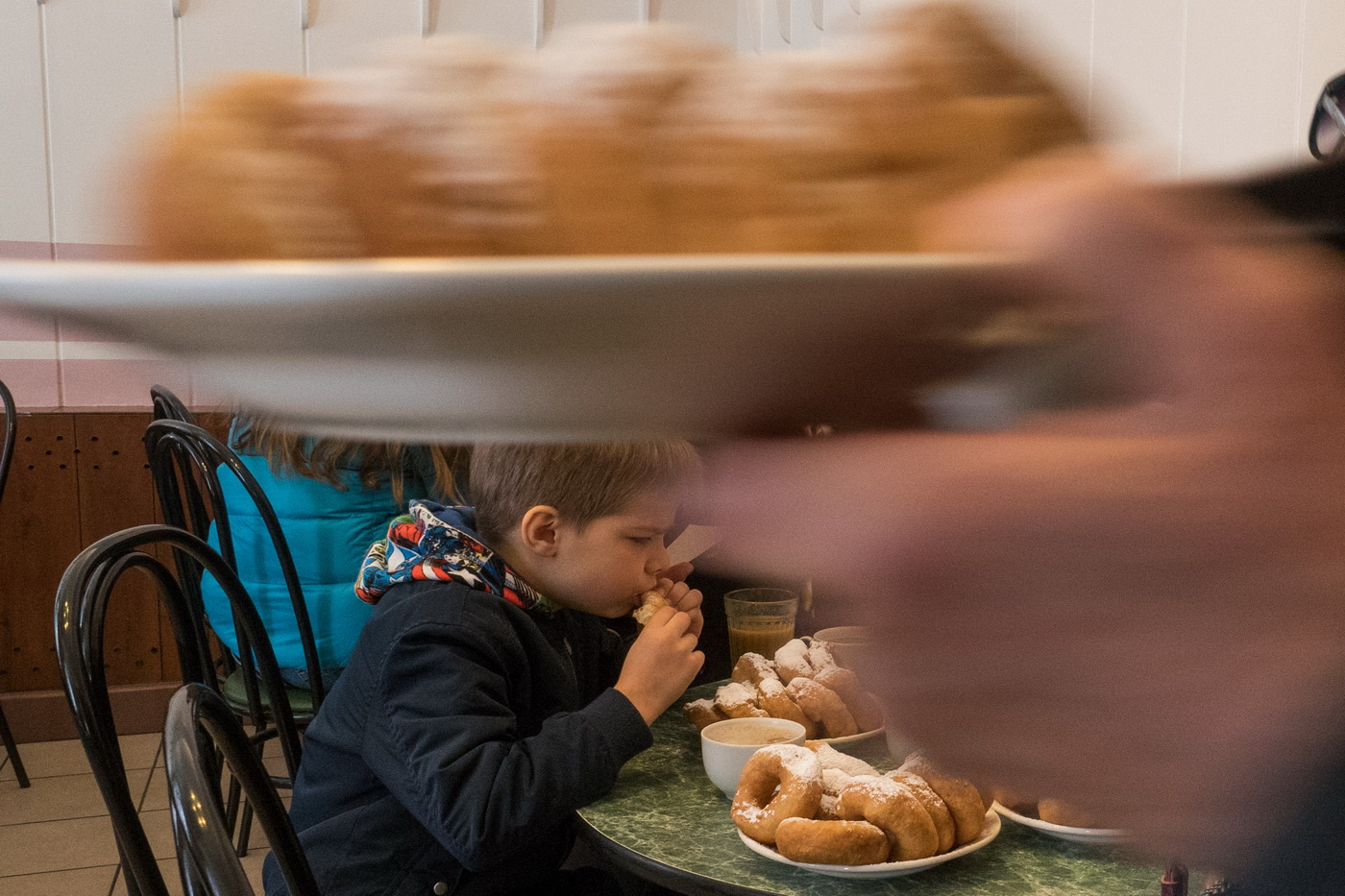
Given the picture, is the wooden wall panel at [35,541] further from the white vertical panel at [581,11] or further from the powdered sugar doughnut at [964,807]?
the powdered sugar doughnut at [964,807]

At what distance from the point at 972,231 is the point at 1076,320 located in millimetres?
31

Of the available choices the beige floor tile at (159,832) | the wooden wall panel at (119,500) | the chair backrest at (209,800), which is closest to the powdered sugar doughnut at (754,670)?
the chair backrest at (209,800)

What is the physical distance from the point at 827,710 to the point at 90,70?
3398mm

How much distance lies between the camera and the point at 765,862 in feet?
2.95

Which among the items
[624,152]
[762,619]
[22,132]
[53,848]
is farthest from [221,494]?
[22,132]

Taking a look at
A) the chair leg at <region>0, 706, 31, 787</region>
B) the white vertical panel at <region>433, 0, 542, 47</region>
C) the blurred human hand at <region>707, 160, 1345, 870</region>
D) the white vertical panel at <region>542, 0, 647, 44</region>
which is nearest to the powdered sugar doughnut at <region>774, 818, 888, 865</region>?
the blurred human hand at <region>707, 160, 1345, 870</region>

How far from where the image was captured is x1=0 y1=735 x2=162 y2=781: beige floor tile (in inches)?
115

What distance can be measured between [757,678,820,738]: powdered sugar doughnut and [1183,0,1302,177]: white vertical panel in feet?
3.21

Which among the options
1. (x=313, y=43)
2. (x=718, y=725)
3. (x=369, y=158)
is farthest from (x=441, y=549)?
(x=313, y=43)

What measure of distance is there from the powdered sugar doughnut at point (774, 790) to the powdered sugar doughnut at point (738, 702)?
182 mm

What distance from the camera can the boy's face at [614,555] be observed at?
4.29 feet

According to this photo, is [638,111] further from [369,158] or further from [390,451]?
[390,451]

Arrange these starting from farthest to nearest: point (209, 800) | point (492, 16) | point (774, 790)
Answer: point (492, 16)
point (774, 790)
point (209, 800)

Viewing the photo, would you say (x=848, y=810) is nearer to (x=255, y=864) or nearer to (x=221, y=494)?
(x=221, y=494)
